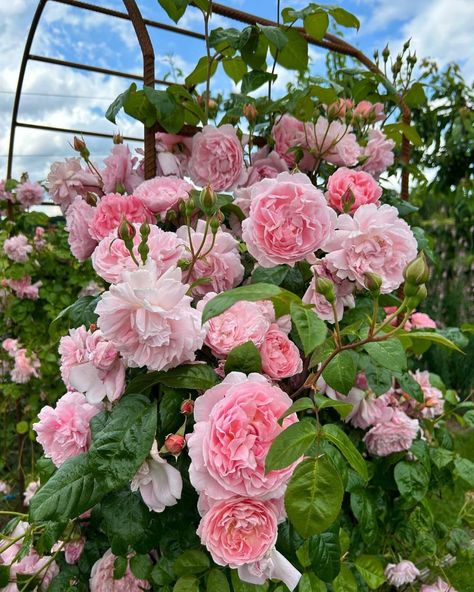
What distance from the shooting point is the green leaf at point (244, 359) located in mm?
709

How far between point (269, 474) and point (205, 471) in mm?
75

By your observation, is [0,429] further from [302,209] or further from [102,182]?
[302,209]

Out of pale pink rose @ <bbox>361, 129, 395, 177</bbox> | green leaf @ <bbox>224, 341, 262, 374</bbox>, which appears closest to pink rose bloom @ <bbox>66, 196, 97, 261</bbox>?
green leaf @ <bbox>224, 341, 262, 374</bbox>

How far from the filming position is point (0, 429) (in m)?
2.80

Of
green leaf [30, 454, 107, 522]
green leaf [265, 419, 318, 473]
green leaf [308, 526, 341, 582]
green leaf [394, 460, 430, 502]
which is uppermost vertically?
green leaf [265, 419, 318, 473]

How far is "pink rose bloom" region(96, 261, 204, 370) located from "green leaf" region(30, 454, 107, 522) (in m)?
0.17

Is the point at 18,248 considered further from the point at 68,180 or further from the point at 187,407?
the point at 187,407

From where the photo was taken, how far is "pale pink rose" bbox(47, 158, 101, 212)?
99cm

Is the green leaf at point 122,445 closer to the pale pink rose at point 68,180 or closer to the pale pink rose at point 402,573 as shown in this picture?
the pale pink rose at point 68,180

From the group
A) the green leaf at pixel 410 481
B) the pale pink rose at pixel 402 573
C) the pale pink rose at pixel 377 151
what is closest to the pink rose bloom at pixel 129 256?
the pale pink rose at pixel 377 151

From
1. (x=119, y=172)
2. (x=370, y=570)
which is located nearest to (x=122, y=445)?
(x=119, y=172)

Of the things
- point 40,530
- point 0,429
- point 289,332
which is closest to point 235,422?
A: point 289,332

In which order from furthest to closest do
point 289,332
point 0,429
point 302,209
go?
point 0,429 < point 289,332 < point 302,209

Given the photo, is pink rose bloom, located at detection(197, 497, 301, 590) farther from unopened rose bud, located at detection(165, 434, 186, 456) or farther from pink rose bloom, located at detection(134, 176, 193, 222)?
pink rose bloom, located at detection(134, 176, 193, 222)
